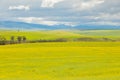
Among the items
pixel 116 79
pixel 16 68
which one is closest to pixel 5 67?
pixel 16 68

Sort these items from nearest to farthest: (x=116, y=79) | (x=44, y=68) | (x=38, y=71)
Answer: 1. (x=116, y=79)
2. (x=38, y=71)
3. (x=44, y=68)

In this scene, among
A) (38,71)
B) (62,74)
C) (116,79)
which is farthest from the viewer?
(38,71)

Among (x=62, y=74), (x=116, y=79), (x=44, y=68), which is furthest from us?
(x=44, y=68)

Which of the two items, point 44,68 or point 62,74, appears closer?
point 62,74

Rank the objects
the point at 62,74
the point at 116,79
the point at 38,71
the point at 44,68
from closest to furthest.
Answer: the point at 116,79, the point at 62,74, the point at 38,71, the point at 44,68

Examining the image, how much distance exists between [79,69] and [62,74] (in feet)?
15.0

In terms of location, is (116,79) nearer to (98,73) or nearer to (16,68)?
(98,73)

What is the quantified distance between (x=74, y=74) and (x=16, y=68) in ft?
31.1

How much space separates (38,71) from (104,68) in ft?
26.4

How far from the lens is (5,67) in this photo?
4544 cm

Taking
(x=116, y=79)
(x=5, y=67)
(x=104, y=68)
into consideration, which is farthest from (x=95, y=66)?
(x=116, y=79)

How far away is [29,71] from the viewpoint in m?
40.8

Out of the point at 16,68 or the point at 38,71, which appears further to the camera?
the point at 16,68

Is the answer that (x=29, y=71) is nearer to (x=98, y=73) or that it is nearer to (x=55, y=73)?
(x=55, y=73)
